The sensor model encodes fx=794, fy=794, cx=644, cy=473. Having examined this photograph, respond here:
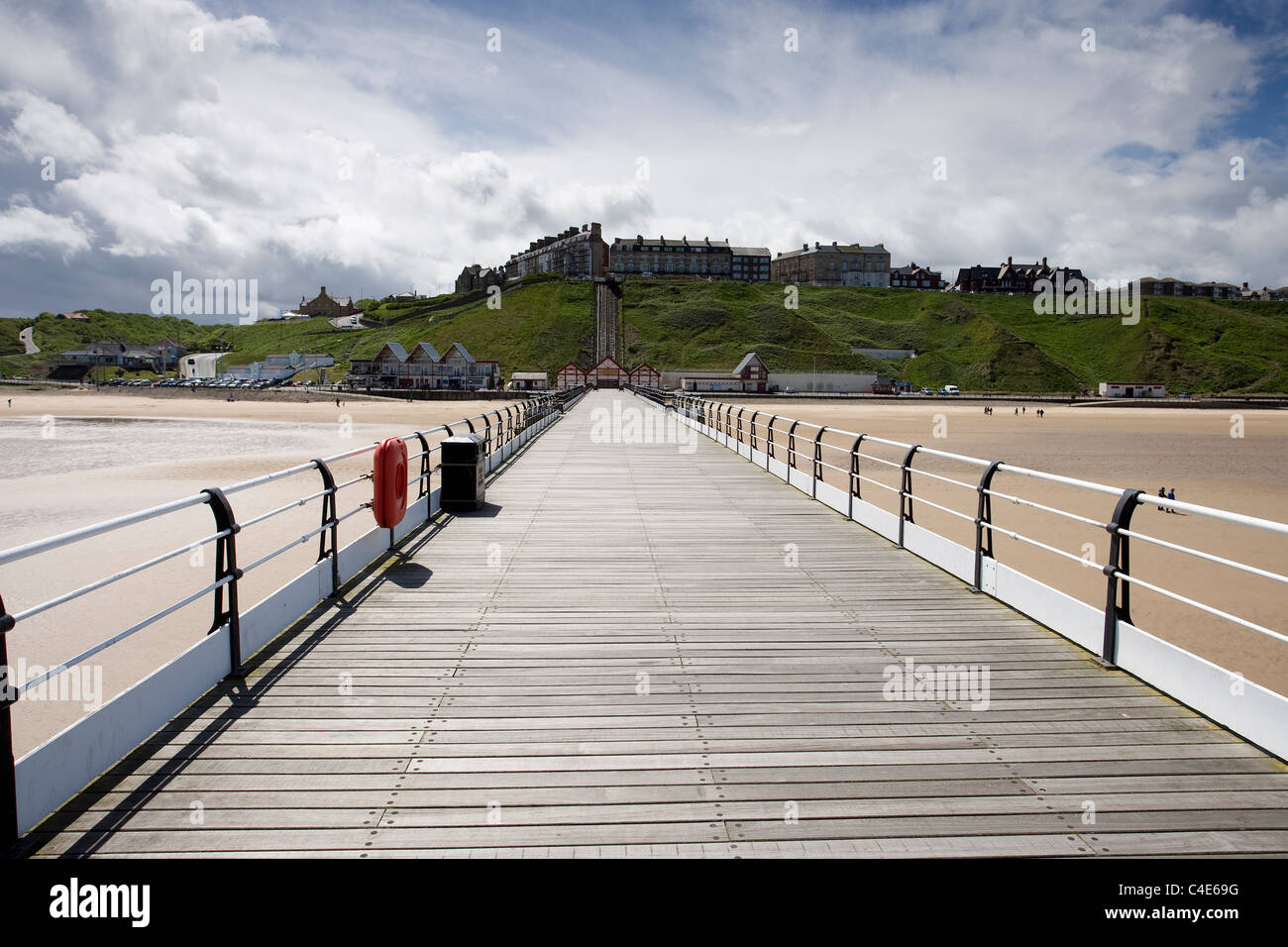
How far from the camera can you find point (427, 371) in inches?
4545

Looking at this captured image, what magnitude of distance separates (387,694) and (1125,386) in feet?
448

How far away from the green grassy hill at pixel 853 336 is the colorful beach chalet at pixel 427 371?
1550 cm

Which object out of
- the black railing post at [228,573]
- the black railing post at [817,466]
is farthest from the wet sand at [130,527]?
the black railing post at [817,466]

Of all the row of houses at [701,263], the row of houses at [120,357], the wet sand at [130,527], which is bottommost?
the wet sand at [130,527]

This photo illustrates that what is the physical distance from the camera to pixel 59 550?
1534 cm

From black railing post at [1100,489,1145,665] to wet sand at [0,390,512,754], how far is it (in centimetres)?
897

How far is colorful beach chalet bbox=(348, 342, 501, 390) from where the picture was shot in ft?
379

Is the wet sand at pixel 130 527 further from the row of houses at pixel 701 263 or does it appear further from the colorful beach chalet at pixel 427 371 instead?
the row of houses at pixel 701 263

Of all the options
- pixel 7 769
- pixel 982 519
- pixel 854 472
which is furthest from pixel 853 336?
pixel 7 769

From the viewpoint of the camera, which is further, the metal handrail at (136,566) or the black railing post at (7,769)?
the metal handrail at (136,566)

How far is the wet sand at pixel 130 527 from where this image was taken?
987 cm

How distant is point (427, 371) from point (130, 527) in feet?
327
